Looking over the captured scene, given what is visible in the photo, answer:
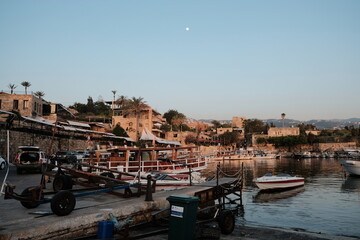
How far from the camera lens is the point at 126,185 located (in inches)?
500

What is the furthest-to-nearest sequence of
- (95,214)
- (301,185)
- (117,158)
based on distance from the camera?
1. (301,185)
2. (117,158)
3. (95,214)

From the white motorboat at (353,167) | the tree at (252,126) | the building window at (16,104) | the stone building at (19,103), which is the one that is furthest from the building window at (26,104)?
the tree at (252,126)

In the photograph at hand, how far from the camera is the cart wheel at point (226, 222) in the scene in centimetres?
1116

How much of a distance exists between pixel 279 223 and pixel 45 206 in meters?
11.6

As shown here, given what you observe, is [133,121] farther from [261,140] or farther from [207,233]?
[261,140]

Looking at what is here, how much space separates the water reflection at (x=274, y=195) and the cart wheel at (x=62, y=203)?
693 inches

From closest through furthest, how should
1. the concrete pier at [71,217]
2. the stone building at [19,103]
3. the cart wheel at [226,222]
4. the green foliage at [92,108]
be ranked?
1. the concrete pier at [71,217]
2. the cart wheel at [226,222]
3. the stone building at [19,103]
4. the green foliage at [92,108]

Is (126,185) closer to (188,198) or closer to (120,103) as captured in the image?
(188,198)

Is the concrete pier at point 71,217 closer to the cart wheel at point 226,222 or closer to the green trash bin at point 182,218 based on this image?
the cart wheel at point 226,222

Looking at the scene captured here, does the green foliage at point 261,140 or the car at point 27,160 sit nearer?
the car at point 27,160

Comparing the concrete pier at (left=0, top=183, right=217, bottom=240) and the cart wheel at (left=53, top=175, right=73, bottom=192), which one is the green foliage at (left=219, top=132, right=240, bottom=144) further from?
the concrete pier at (left=0, top=183, right=217, bottom=240)

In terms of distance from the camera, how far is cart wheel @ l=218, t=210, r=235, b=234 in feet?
36.6

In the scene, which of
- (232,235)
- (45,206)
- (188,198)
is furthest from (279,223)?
(45,206)

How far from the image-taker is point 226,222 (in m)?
11.3
